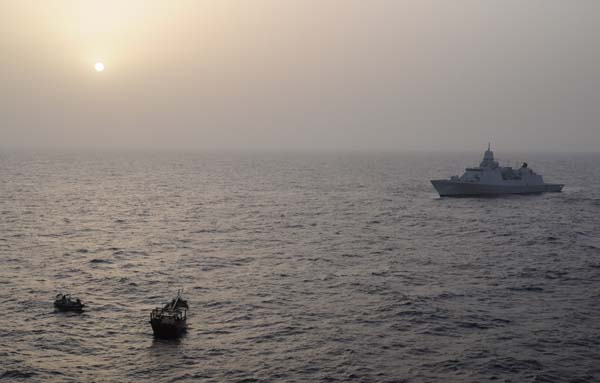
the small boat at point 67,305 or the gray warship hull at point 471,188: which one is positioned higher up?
the gray warship hull at point 471,188

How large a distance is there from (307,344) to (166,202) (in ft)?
310

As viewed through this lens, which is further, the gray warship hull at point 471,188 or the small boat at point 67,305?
the gray warship hull at point 471,188

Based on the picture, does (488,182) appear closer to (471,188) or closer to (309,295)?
(471,188)

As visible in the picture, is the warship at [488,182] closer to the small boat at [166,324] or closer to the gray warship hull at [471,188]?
the gray warship hull at [471,188]

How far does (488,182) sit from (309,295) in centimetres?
8287

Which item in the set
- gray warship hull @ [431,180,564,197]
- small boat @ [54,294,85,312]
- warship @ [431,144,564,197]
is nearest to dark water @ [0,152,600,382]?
small boat @ [54,294,85,312]

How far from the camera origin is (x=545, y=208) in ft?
358

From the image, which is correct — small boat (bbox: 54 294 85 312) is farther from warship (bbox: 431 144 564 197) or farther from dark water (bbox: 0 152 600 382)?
warship (bbox: 431 144 564 197)

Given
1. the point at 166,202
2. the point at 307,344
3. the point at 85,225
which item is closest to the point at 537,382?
the point at 307,344

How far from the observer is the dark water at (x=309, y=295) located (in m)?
34.3

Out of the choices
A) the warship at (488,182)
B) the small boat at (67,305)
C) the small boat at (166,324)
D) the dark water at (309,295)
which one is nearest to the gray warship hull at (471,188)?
the warship at (488,182)

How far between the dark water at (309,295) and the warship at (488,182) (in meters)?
18.5

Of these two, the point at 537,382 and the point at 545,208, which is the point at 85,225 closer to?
the point at 537,382

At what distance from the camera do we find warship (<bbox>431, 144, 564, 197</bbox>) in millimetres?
119219
